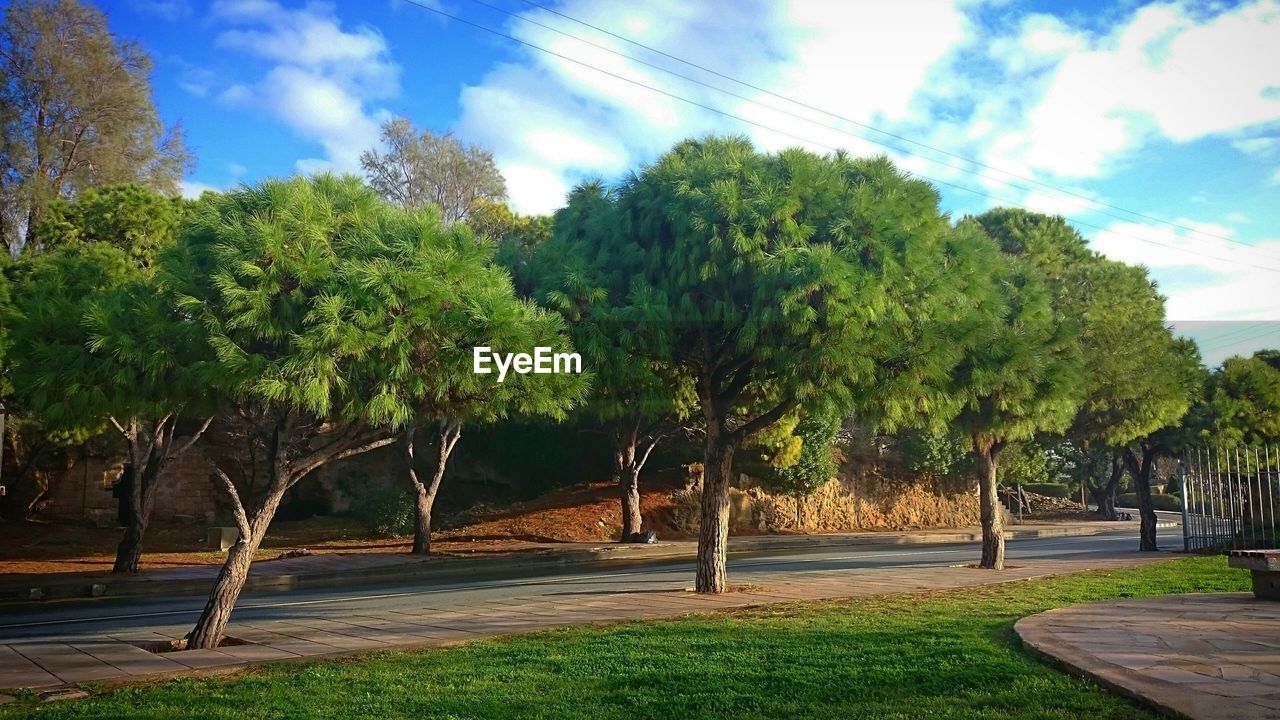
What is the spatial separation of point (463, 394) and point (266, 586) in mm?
11176

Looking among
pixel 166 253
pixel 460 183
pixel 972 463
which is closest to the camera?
pixel 166 253

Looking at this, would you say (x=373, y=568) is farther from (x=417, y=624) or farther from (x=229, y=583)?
(x=229, y=583)

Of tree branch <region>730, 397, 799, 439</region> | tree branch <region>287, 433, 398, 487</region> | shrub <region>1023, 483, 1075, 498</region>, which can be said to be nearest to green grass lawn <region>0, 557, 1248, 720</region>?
tree branch <region>287, 433, 398, 487</region>

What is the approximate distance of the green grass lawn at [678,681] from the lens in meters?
6.42

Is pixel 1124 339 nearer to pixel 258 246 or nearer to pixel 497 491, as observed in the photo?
pixel 258 246

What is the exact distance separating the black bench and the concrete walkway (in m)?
0.22

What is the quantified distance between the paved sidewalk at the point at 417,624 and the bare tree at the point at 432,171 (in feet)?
97.3

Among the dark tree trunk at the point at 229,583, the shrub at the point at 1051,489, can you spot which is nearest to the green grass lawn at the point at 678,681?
the dark tree trunk at the point at 229,583

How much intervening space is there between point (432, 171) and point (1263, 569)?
3838 cm

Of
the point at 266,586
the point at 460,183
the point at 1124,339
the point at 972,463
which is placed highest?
the point at 460,183

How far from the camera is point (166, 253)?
10.8 meters

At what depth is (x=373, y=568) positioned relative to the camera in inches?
863

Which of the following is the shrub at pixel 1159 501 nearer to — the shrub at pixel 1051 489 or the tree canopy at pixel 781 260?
the shrub at pixel 1051 489

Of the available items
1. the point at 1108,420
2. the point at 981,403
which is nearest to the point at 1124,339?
the point at 1108,420
